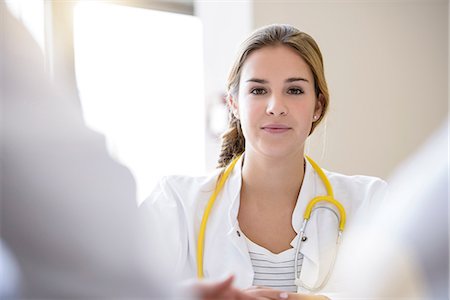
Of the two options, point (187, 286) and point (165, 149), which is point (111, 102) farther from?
point (187, 286)

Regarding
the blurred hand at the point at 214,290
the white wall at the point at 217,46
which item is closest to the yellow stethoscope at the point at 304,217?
the blurred hand at the point at 214,290

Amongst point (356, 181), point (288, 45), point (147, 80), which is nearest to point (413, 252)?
point (356, 181)

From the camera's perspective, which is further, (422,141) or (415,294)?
(422,141)

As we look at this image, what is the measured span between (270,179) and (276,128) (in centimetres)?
13

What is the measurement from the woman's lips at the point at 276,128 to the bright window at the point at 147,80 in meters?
0.53

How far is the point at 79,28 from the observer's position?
58.2 inches

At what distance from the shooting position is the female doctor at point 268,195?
3.05ft

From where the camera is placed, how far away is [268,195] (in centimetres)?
103

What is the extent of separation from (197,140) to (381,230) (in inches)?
40.9

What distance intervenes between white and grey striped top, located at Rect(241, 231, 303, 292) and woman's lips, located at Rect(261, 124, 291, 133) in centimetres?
20

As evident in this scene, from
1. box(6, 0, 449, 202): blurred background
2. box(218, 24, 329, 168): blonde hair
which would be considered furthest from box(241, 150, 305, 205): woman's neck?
box(6, 0, 449, 202): blurred background

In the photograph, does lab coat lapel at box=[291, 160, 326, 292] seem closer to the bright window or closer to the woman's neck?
the woman's neck

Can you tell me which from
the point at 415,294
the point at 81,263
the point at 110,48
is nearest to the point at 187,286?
the point at 81,263

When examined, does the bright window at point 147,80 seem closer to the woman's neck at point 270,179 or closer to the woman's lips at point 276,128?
the woman's neck at point 270,179
